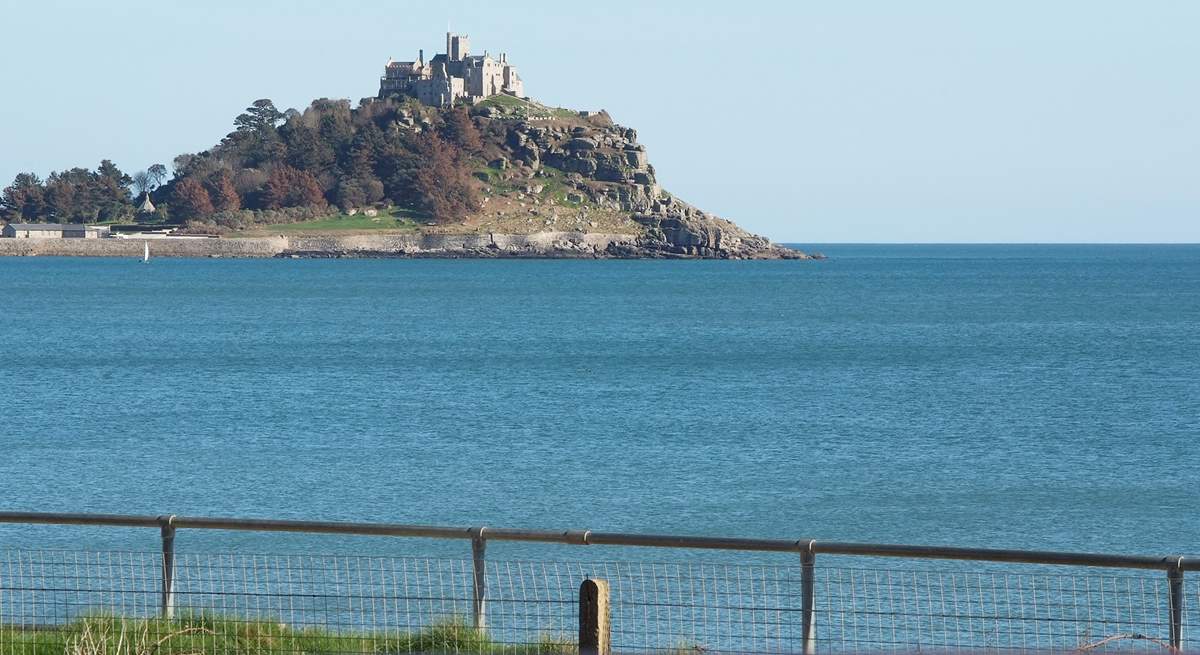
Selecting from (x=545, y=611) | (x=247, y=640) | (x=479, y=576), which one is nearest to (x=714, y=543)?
(x=479, y=576)

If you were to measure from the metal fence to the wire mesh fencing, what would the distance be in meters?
0.04

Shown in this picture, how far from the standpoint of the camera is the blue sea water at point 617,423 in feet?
92.5

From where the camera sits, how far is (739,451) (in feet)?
122

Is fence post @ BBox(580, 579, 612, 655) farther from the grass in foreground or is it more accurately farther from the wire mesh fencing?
the grass in foreground

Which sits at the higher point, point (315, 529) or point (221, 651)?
point (315, 529)

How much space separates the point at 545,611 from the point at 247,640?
776 centimetres

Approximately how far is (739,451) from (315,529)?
91.9ft

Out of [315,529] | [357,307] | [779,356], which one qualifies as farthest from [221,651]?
[357,307]

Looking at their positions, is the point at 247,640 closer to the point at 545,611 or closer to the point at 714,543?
the point at 714,543

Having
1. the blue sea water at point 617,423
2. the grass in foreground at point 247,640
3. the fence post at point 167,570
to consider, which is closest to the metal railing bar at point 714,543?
the fence post at point 167,570

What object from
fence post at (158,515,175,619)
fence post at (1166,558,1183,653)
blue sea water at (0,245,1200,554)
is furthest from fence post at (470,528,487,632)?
blue sea water at (0,245,1200,554)

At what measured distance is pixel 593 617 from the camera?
→ 766 cm

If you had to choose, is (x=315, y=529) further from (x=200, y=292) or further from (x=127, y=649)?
(x=200, y=292)

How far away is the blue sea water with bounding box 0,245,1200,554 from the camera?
92.5ft
